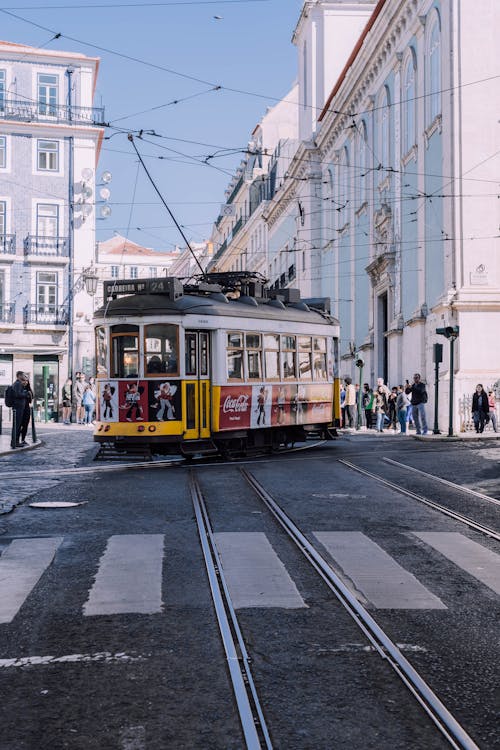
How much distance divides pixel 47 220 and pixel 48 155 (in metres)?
3.07

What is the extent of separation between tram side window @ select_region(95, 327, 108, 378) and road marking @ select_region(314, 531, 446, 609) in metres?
9.50

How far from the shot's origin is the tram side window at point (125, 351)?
60.0 feet

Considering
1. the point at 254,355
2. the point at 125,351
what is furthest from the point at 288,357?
the point at 125,351

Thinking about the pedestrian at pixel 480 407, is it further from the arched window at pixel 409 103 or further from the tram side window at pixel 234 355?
the arched window at pixel 409 103

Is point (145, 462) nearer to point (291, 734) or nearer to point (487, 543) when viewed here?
point (487, 543)

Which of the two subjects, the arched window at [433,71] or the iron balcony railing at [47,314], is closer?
the arched window at [433,71]

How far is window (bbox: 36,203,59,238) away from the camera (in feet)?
158

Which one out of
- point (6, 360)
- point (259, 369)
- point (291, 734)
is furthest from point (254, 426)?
point (6, 360)

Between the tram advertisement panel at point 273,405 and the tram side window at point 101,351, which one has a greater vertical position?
the tram side window at point 101,351

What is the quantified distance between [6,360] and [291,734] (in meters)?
44.3

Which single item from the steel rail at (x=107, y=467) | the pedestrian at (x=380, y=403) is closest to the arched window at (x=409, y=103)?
the pedestrian at (x=380, y=403)

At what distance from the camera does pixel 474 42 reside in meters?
28.8

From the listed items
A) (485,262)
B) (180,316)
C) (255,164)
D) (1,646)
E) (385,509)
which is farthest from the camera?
(255,164)

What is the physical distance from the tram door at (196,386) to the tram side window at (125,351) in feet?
2.88
